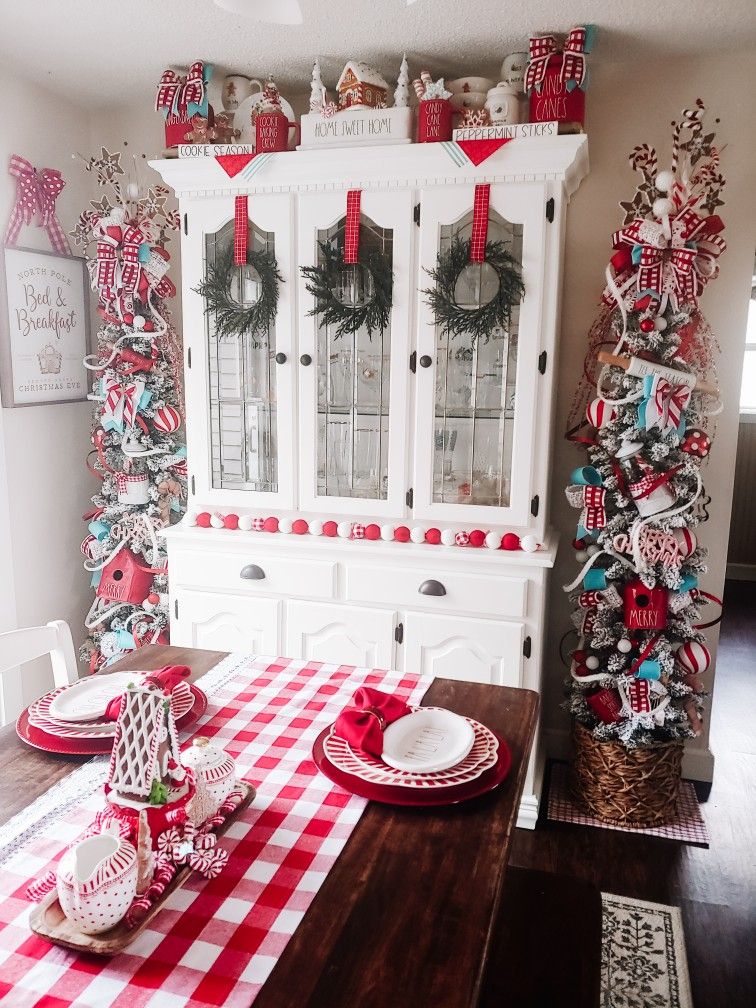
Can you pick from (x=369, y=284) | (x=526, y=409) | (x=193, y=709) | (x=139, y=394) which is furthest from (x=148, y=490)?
(x=193, y=709)

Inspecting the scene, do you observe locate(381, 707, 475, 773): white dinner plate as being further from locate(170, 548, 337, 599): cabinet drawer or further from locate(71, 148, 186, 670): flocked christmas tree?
locate(71, 148, 186, 670): flocked christmas tree

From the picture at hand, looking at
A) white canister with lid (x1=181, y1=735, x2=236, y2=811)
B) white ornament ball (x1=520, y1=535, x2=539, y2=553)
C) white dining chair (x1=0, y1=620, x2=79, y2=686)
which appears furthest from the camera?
white ornament ball (x1=520, y1=535, x2=539, y2=553)

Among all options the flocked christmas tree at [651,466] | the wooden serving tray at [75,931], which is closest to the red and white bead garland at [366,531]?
the flocked christmas tree at [651,466]

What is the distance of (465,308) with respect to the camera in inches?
101

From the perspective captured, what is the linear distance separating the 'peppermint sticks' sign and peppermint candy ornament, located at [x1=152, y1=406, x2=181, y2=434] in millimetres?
450

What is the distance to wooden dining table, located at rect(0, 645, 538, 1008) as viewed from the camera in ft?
2.92

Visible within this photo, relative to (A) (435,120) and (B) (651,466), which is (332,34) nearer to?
(A) (435,120)

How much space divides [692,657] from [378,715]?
1.53 meters

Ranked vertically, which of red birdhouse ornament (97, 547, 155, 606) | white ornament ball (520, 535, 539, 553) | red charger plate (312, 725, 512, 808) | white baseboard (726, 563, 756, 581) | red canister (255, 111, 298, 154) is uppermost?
red canister (255, 111, 298, 154)

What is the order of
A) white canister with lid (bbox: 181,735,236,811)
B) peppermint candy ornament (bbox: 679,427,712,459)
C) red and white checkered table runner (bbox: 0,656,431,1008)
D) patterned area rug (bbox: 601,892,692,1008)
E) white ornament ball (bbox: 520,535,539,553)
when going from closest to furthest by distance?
red and white checkered table runner (bbox: 0,656,431,1008), white canister with lid (bbox: 181,735,236,811), patterned area rug (bbox: 601,892,692,1008), peppermint candy ornament (bbox: 679,427,712,459), white ornament ball (bbox: 520,535,539,553)

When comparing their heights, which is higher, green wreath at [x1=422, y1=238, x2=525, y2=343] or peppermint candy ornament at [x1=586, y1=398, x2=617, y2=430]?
green wreath at [x1=422, y1=238, x2=525, y2=343]

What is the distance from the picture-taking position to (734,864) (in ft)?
8.30

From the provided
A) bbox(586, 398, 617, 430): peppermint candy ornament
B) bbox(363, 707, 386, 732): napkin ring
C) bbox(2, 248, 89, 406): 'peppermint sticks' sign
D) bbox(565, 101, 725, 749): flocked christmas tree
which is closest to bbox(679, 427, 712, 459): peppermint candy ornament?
bbox(565, 101, 725, 749): flocked christmas tree

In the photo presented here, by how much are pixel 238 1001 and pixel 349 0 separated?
241 cm
